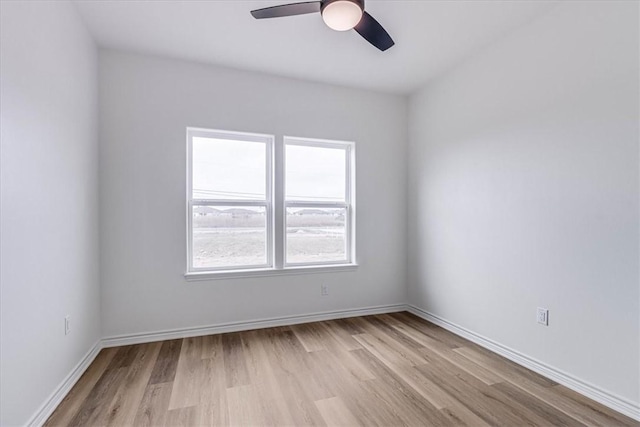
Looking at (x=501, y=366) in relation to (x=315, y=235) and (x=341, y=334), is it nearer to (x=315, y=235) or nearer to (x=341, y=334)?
(x=341, y=334)

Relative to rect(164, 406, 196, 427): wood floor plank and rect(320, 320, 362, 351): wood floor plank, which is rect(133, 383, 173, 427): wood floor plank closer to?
rect(164, 406, 196, 427): wood floor plank

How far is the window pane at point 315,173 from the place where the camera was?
3434 millimetres

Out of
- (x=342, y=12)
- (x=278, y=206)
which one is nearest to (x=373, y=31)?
(x=342, y=12)

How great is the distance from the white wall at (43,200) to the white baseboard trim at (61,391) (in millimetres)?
39

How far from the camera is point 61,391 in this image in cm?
196

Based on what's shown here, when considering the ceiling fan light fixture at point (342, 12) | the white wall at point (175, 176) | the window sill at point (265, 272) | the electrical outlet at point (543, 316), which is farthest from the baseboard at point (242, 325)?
the ceiling fan light fixture at point (342, 12)

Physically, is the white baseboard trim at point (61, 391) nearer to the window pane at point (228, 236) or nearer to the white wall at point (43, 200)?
the white wall at point (43, 200)

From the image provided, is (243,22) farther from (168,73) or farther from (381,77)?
(381,77)

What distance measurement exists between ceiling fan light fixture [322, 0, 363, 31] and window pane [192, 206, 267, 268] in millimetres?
2022

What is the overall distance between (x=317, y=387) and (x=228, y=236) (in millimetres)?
1729

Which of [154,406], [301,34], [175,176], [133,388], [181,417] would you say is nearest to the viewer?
[181,417]

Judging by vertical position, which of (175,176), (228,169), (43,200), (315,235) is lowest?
(315,235)

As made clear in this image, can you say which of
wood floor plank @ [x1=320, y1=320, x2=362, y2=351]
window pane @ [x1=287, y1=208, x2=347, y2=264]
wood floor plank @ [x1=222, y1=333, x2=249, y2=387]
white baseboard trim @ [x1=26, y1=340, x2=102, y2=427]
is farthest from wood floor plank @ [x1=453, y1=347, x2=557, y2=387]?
white baseboard trim @ [x1=26, y1=340, x2=102, y2=427]

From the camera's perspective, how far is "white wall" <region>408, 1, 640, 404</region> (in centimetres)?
186
